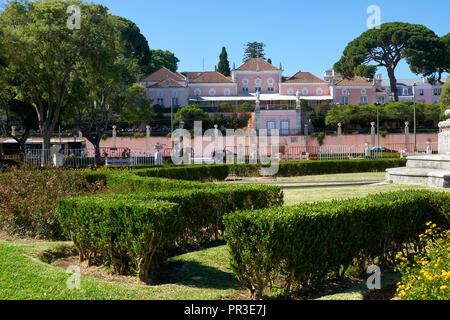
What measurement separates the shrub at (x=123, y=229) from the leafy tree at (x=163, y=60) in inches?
2755

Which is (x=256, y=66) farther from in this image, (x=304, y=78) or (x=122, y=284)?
(x=122, y=284)

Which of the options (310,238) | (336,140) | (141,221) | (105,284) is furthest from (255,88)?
(105,284)

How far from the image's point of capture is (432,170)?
13406 mm

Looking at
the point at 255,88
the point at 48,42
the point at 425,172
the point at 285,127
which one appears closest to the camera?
the point at 425,172

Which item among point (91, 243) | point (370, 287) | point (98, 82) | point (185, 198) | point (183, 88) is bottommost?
point (370, 287)

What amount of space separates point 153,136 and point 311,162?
1041 inches

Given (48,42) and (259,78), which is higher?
(259,78)

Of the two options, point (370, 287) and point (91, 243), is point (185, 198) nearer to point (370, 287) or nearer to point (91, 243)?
point (91, 243)

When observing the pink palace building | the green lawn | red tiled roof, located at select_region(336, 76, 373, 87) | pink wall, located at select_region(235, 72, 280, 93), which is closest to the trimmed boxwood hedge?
the green lawn

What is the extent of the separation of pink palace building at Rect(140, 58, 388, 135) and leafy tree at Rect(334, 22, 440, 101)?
4.36m

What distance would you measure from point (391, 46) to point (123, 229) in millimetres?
57693

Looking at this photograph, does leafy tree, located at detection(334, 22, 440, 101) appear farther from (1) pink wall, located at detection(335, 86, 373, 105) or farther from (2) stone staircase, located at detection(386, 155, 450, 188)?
(2) stone staircase, located at detection(386, 155, 450, 188)
